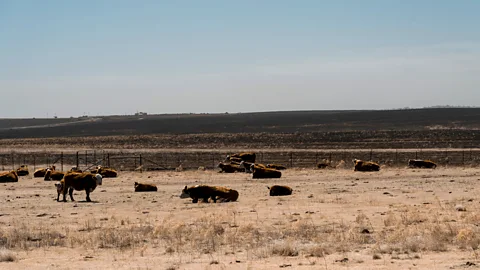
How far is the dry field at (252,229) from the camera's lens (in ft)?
43.2

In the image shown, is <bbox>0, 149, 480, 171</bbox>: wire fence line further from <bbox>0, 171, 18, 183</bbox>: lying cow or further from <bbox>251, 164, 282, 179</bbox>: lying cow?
<bbox>0, 171, 18, 183</bbox>: lying cow

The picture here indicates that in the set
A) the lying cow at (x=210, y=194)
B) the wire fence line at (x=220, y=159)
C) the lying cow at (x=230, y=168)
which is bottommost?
the wire fence line at (x=220, y=159)

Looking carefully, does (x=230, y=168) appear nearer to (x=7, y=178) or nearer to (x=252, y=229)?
(x=7, y=178)

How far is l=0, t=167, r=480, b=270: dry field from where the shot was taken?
1316 cm

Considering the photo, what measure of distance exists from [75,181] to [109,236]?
1033 centimetres

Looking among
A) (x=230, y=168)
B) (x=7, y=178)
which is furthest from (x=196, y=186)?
(x=230, y=168)

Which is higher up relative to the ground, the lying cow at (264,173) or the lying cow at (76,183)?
the lying cow at (76,183)

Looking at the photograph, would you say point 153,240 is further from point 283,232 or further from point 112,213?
point 112,213

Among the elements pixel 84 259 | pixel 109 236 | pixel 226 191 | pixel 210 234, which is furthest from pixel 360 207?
pixel 84 259

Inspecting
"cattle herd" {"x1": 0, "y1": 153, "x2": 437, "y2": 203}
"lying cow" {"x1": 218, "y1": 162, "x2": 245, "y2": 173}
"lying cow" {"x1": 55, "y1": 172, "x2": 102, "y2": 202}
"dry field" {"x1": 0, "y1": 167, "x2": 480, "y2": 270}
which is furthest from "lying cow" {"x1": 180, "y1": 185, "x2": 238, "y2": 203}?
"lying cow" {"x1": 218, "y1": 162, "x2": 245, "y2": 173}

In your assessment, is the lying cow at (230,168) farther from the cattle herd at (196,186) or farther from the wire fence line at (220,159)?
the wire fence line at (220,159)

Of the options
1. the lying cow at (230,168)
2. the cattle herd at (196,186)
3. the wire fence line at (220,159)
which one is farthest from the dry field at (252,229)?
the wire fence line at (220,159)

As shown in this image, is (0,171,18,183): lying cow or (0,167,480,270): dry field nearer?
(0,167,480,270): dry field

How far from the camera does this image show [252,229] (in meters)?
17.0
